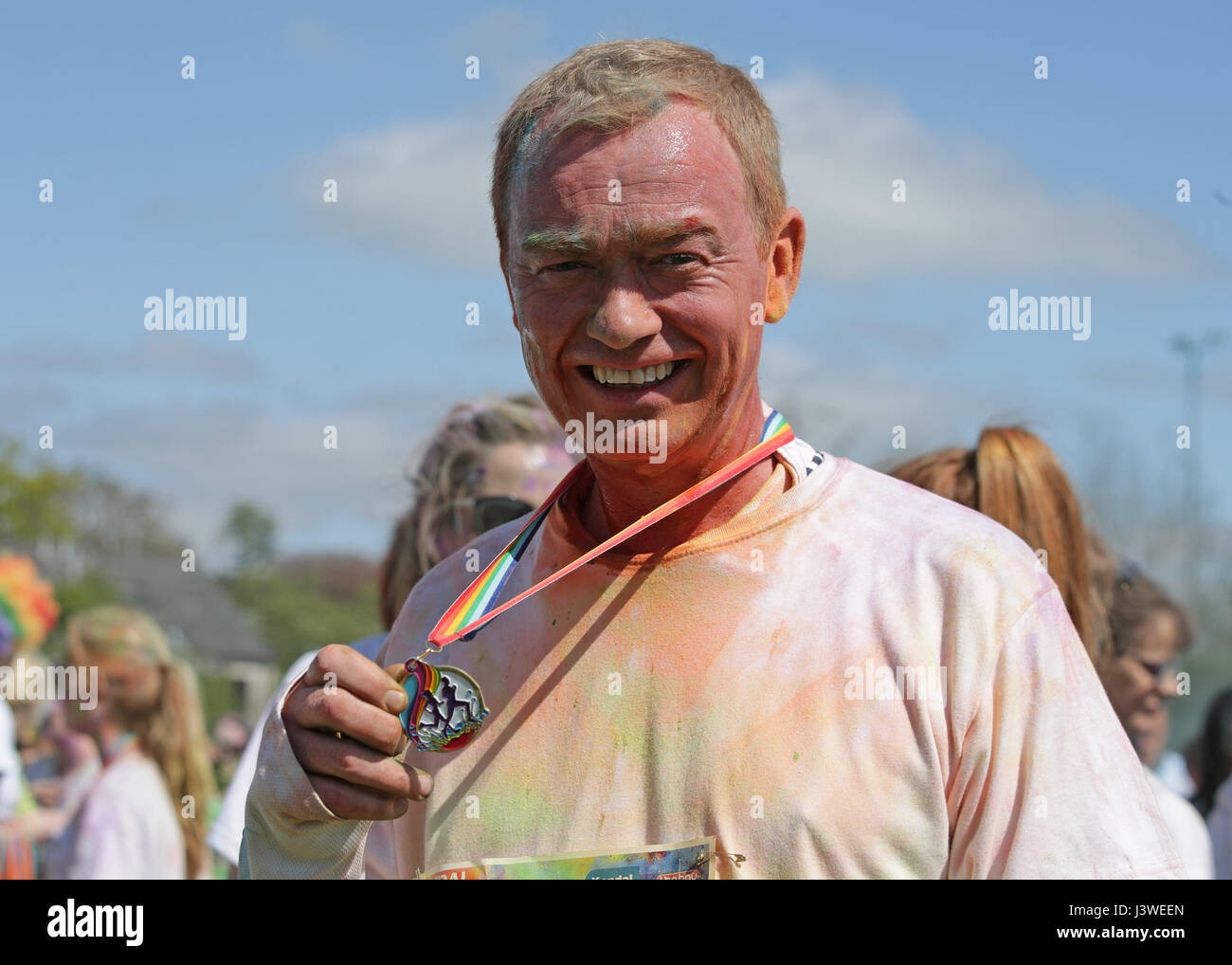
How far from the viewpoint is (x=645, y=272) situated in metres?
2.27

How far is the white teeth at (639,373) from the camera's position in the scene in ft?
7.49

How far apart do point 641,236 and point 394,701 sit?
85cm

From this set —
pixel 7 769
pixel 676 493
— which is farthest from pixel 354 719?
pixel 7 769

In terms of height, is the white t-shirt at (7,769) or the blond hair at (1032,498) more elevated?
the blond hair at (1032,498)

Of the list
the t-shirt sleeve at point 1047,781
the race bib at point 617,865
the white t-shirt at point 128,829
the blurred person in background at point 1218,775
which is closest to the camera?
the t-shirt sleeve at point 1047,781

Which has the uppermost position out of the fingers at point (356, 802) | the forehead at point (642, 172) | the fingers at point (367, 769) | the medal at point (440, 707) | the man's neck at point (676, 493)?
the forehead at point (642, 172)

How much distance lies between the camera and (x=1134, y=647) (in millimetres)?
5305

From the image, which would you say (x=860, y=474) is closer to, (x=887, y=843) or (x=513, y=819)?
(x=887, y=843)

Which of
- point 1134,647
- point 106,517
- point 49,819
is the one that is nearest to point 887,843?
point 1134,647

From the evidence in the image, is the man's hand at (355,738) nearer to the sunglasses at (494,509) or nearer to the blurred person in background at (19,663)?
the sunglasses at (494,509)

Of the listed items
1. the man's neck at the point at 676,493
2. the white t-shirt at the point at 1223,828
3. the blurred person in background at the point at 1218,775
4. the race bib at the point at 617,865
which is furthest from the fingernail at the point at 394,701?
the blurred person in background at the point at 1218,775

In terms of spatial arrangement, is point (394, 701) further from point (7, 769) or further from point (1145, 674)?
point (7, 769)

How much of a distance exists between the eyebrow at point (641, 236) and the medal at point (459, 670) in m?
0.38
